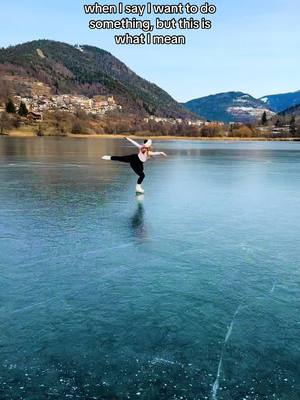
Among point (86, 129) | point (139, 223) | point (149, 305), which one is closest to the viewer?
point (149, 305)

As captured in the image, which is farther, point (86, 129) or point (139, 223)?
point (86, 129)

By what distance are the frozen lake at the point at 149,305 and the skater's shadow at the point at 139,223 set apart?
0.05 meters

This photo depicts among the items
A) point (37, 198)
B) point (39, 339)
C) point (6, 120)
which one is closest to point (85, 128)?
point (6, 120)

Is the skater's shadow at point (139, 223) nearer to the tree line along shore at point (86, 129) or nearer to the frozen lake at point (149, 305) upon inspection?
the frozen lake at point (149, 305)

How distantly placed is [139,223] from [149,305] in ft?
15.8

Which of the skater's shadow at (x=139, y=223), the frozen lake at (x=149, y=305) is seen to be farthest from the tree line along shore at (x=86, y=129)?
the frozen lake at (x=149, y=305)

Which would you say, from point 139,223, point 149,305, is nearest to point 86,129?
point 139,223

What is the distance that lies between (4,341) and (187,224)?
6.19m

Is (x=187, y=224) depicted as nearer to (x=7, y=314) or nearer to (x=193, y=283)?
(x=193, y=283)

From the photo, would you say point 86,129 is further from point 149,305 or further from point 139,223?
point 149,305

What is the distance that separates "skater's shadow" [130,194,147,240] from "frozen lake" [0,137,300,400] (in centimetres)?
5

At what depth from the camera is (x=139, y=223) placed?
9.91m

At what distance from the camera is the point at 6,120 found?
128 metres

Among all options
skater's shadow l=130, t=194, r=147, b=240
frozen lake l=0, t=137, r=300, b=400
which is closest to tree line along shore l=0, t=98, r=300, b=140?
skater's shadow l=130, t=194, r=147, b=240
